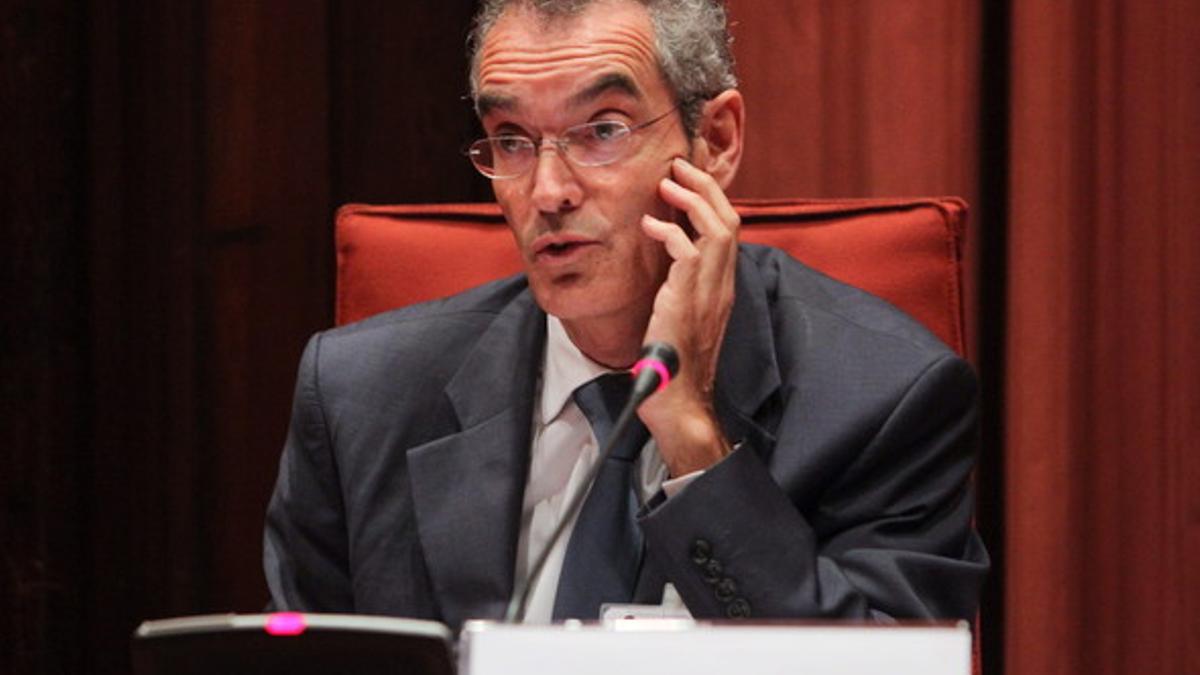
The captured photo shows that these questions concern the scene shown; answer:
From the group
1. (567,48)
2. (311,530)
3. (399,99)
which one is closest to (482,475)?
(311,530)

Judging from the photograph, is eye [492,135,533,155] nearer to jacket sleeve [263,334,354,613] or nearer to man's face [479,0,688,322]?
man's face [479,0,688,322]

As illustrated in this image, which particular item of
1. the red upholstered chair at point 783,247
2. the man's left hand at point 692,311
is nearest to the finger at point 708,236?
the man's left hand at point 692,311

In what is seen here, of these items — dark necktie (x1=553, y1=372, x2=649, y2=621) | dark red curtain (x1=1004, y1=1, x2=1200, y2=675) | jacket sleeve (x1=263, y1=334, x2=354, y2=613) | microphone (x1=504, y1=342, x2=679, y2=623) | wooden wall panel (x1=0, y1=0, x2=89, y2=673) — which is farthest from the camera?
wooden wall panel (x1=0, y1=0, x2=89, y2=673)

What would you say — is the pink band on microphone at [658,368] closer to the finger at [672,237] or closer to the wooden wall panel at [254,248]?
the finger at [672,237]

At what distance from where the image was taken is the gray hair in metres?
1.77

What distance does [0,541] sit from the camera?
2.50 m

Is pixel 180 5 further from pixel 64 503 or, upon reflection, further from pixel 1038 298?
pixel 1038 298

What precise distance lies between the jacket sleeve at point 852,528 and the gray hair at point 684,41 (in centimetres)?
37

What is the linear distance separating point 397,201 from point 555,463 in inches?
35.2

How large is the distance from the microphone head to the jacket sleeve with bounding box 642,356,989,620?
222 mm

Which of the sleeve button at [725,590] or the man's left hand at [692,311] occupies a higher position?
the man's left hand at [692,311]

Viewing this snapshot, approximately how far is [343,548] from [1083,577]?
3.16 ft

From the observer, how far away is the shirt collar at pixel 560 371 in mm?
1812

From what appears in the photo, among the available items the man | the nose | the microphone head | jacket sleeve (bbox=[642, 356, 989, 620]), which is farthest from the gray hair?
the microphone head
